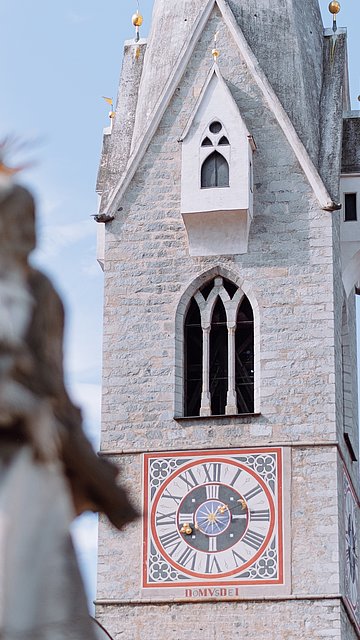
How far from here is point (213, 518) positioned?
19.6 m

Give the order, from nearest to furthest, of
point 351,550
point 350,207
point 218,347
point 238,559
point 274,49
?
point 238,559
point 218,347
point 351,550
point 274,49
point 350,207

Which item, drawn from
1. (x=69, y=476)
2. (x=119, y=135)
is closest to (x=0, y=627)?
(x=69, y=476)

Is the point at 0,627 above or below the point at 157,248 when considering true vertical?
below

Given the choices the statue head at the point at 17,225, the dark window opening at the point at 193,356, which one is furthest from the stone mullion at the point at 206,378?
the statue head at the point at 17,225

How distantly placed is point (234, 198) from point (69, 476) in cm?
1868

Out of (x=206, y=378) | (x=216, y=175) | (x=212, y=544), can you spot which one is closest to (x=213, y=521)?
(x=212, y=544)

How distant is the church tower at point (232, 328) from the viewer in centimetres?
1936

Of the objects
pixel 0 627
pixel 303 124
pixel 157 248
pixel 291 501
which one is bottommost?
pixel 0 627

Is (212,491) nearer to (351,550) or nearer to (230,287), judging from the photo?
Answer: (351,550)

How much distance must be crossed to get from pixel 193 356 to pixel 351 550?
112 inches

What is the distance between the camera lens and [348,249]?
21.9m

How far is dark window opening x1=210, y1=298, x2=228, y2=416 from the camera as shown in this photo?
799 inches

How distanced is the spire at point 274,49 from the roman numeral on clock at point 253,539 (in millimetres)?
4634

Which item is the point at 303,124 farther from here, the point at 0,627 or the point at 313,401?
the point at 0,627
